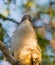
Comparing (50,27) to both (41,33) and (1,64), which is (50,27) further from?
(1,64)

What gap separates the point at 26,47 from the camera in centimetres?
112

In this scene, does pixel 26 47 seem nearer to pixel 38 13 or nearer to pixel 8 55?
pixel 8 55

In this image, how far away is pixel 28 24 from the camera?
4.33 feet

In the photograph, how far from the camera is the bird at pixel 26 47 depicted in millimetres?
1080

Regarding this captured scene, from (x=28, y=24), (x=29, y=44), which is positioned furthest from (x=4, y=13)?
(x=29, y=44)

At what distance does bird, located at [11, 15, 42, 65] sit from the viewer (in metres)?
1.08

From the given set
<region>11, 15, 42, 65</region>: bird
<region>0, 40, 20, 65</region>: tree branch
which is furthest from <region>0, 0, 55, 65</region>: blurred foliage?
<region>0, 40, 20, 65</region>: tree branch

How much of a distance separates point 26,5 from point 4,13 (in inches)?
5.8

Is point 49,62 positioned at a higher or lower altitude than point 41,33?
lower

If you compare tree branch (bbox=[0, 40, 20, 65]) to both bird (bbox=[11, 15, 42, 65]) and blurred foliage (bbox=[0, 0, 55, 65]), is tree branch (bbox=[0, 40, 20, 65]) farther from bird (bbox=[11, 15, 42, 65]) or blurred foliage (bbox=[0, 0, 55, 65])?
blurred foliage (bbox=[0, 0, 55, 65])

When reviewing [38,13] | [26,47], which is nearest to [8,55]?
[26,47]

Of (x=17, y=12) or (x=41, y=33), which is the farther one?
(x=17, y=12)

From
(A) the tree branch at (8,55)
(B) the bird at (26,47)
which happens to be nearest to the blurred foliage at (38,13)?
(B) the bird at (26,47)

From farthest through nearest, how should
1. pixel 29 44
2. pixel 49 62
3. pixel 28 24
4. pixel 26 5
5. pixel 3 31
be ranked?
pixel 26 5 < pixel 3 31 < pixel 49 62 < pixel 28 24 < pixel 29 44
